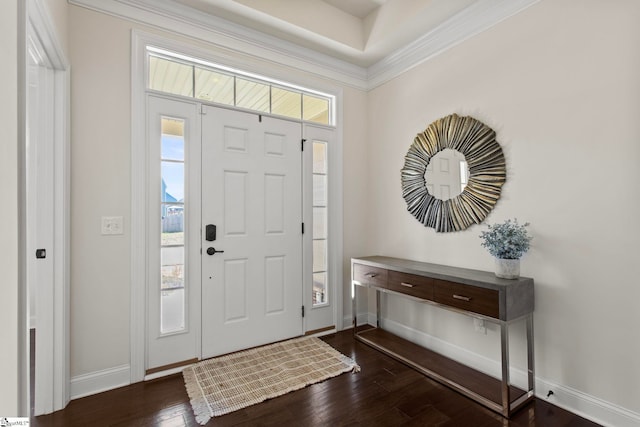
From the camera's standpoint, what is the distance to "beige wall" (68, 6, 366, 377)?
2.13 m

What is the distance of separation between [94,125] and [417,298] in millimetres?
2705

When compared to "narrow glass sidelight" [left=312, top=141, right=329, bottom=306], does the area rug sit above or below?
below

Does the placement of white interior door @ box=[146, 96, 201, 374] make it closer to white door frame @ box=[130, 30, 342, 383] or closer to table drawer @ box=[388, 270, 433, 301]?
white door frame @ box=[130, 30, 342, 383]

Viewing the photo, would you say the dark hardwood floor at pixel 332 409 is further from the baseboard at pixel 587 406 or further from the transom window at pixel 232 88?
the transom window at pixel 232 88

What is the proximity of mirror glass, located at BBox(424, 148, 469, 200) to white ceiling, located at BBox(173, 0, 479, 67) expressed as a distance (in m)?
1.11

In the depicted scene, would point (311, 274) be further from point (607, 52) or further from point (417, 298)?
point (607, 52)

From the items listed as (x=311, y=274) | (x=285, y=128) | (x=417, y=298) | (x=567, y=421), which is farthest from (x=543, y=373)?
(x=285, y=128)

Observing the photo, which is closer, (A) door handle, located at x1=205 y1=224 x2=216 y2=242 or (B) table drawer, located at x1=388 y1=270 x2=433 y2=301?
(B) table drawer, located at x1=388 y1=270 x2=433 y2=301

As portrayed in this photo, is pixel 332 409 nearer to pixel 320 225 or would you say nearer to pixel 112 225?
pixel 320 225

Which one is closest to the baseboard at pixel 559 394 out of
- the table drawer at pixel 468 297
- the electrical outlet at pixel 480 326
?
the electrical outlet at pixel 480 326

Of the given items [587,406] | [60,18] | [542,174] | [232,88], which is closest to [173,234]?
[232,88]

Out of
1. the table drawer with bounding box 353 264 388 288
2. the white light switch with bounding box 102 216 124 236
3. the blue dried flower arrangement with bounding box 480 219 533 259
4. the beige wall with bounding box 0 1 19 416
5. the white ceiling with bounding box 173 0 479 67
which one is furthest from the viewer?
the table drawer with bounding box 353 264 388 288

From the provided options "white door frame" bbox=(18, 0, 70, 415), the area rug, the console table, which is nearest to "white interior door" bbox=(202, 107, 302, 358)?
the area rug

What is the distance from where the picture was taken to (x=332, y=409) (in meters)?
2.00
